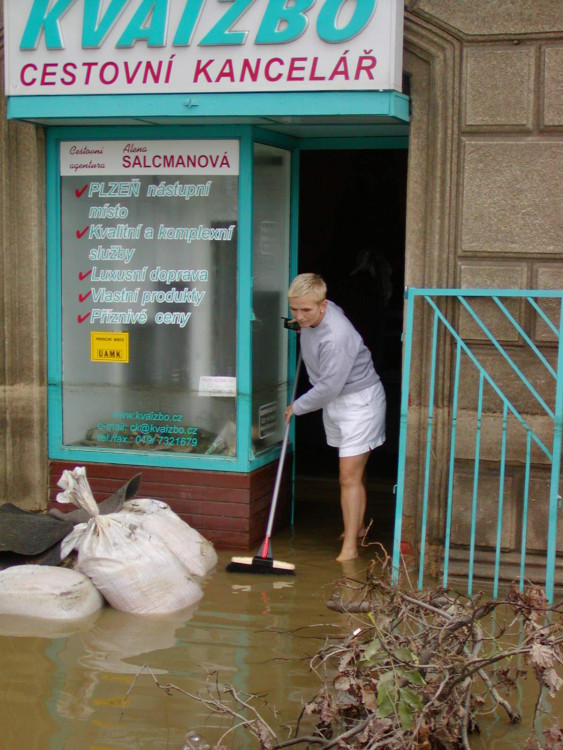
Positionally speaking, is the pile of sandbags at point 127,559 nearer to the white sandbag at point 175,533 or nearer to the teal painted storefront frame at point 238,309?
the white sandbag at point 175,533

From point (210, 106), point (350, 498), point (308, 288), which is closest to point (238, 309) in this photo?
point (308, 288)

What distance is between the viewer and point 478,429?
5.24m

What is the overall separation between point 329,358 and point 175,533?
51.6 inches

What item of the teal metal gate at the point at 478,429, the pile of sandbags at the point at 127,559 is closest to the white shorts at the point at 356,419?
the teal metal gate at the point at 478,429

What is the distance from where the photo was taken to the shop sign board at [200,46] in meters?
5.28

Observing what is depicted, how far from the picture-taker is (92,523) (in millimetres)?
5191

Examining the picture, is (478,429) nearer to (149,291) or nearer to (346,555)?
(346,555)

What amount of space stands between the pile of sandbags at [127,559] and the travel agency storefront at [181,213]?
2.55ft

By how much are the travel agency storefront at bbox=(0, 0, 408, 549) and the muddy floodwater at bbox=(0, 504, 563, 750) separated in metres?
0.92

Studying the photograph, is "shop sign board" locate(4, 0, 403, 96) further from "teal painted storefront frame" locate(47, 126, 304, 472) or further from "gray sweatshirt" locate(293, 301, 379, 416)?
"gray sweatshirt" locate(293, 301, 379, 416)

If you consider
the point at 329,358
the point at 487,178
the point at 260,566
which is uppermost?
the point at 487,178

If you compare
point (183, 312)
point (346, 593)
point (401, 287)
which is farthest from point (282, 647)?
point (401, 287)

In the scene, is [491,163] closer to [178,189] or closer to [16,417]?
[178,189]

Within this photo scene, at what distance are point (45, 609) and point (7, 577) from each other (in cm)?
28
